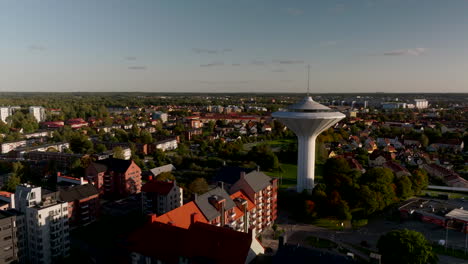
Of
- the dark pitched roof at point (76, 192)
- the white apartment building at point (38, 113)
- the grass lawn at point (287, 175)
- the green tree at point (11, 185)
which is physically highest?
the white apartment building at point (38, 113)

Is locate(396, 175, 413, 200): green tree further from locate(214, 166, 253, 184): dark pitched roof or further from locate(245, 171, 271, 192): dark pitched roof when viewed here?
locate(214, 166, 253, 184): dark pitched roof

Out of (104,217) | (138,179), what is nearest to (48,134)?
(138,179)

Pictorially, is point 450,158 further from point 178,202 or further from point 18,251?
point 18,251

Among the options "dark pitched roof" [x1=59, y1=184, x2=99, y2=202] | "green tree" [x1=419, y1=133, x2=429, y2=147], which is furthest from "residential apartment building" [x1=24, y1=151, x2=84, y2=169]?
"green tree" [x1=419, y1=133, x2=429, y2=147]

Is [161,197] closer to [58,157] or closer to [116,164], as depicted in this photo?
[116,164]

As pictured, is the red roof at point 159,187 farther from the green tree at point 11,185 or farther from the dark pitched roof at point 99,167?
the green tree at point 11,185

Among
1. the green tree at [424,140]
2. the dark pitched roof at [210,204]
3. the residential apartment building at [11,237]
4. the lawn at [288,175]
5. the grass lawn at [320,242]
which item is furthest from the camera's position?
the green tree at [424,140]

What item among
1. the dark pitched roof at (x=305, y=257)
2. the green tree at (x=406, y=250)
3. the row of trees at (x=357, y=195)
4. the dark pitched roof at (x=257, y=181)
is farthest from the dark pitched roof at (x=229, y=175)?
the dark pitched roof at (x=305, y=257)
